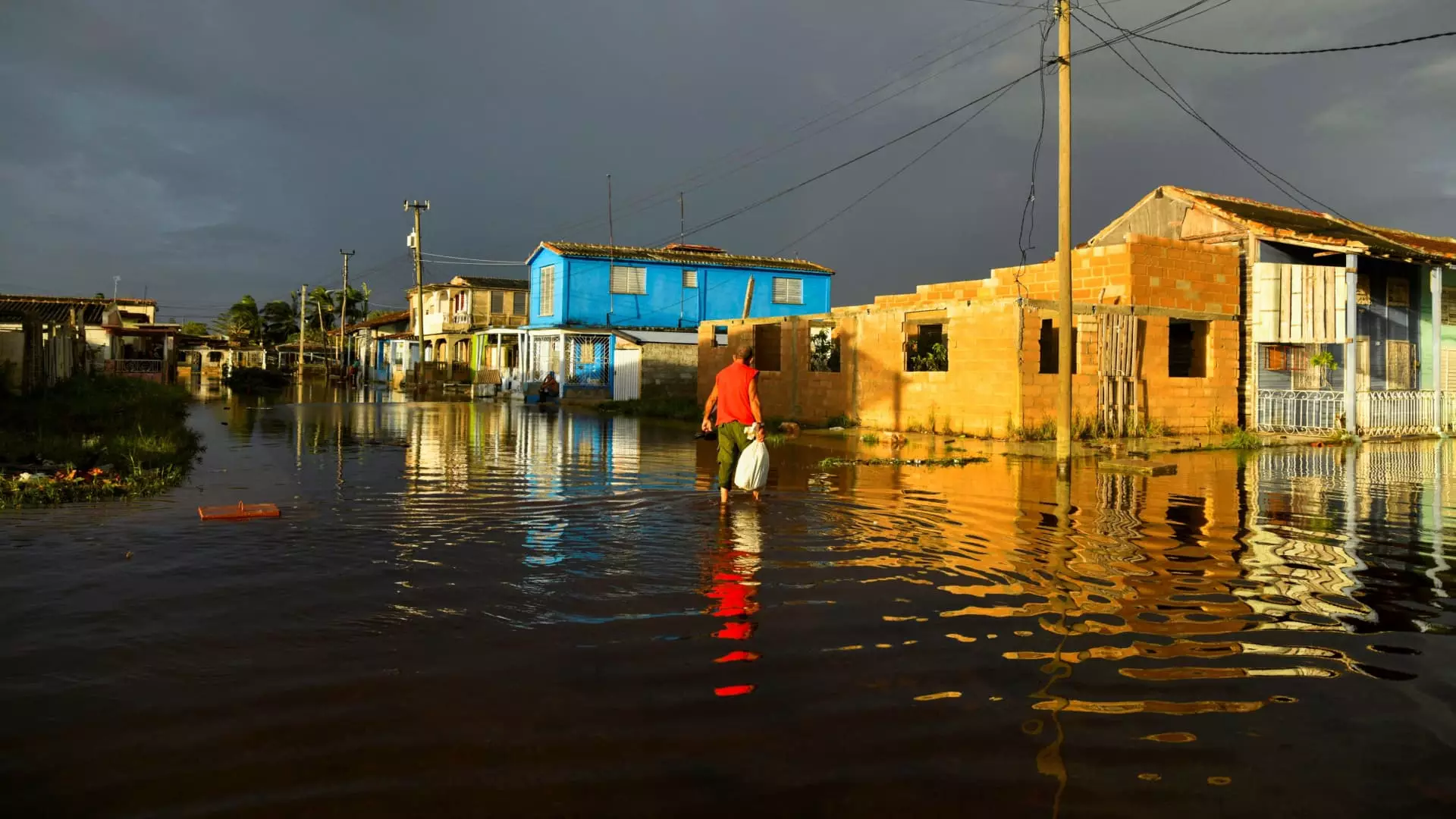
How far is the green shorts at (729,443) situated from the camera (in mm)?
10648

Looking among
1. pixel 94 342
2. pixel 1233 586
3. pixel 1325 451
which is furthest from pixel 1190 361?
pixel 94 342

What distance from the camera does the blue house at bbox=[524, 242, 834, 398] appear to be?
42219 millimetres

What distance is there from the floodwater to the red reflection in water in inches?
1.4

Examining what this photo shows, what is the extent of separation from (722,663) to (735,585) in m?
1.77

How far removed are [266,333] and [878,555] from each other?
90173mm

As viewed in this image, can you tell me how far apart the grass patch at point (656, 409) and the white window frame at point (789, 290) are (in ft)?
41.4

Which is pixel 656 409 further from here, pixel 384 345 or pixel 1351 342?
pixel 384 345

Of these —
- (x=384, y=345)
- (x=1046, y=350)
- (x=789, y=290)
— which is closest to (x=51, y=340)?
(x=1046, y=350)

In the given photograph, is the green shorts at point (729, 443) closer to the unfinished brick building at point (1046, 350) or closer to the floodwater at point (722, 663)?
the floodwater at point (722, 663)

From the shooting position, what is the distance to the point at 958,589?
22.1 feet

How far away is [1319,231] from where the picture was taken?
24.5m

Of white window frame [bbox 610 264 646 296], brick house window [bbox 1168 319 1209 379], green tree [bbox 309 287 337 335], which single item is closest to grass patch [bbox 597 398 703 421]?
white window frame [bbox 610 264 646 296]

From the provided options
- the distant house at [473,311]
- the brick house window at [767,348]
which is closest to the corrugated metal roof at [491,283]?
the distant house at [473,311]

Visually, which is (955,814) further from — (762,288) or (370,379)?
(370,379)
